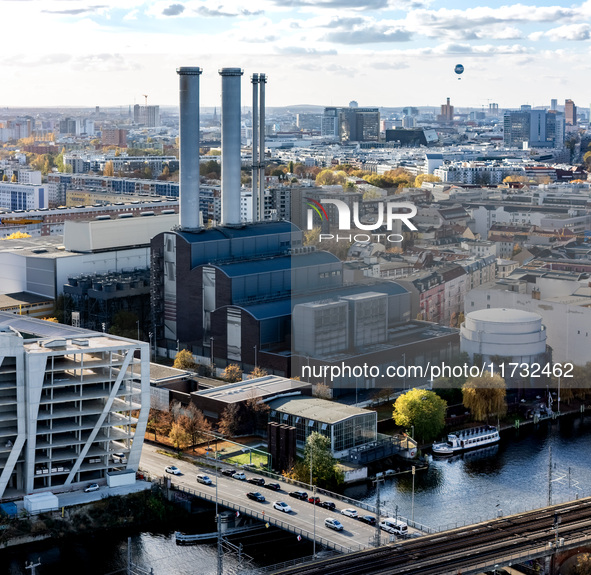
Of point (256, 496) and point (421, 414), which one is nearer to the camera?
point (256, 496)

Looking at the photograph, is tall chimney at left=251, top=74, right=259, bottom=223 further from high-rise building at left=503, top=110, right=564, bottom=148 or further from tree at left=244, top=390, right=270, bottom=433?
high-rise building at left=503, top=110, right=564, bottom=148

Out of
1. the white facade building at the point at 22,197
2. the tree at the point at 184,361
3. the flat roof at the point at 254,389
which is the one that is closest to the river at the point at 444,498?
the flat roof at the point at 254,389

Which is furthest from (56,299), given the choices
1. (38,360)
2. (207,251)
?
(38,360)

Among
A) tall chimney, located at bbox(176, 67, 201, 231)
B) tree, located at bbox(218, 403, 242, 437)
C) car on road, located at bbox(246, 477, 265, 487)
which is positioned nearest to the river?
car on road, located at bbox(246, 477, 265, 487)

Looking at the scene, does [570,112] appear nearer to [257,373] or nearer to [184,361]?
[184,361]

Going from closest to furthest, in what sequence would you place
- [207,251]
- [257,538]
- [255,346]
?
[257,538] < [255,346] < [207,251]

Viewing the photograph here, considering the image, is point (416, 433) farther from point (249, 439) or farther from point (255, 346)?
point (255, 346)

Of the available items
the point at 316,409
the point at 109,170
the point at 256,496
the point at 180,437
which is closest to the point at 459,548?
the point at 256,496
